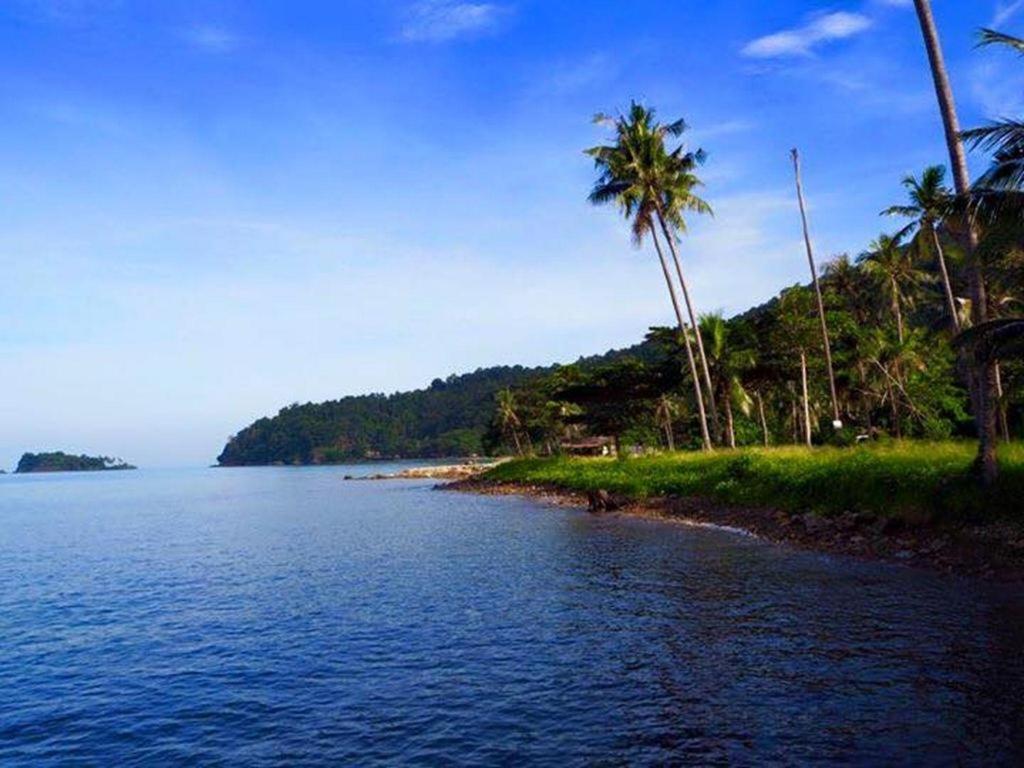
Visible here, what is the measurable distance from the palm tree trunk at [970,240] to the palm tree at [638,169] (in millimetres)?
23117

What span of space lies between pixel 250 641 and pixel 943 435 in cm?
4701

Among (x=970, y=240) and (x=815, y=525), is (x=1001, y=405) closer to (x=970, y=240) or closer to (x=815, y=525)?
(x=815, y=525)

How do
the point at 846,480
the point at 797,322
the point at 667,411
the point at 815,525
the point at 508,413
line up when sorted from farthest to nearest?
the point at 508,413 → the point at 667,411 → the point at 797,322 → the point at 846,480 → the point at 815,525

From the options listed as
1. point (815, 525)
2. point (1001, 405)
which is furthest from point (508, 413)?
point (815, 525)

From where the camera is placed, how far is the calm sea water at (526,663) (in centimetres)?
1027

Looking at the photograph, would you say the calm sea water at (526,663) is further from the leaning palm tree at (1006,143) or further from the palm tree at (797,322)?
the palm tree at (797,322)

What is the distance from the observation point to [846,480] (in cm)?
2894

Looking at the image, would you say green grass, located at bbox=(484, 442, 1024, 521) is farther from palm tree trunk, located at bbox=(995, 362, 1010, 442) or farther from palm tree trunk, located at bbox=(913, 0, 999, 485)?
palm tree trunk, located at bbox=(995, 362, 1010, 442)

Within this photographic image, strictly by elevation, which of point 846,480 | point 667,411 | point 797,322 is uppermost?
point 797,322

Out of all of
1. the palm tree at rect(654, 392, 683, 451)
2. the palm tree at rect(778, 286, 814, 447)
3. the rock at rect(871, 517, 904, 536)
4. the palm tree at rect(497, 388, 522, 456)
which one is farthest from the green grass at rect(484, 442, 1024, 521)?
the palm tree at rect(497, 388, 522, 456)

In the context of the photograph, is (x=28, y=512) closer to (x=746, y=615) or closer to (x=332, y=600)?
(x=332, y=600)

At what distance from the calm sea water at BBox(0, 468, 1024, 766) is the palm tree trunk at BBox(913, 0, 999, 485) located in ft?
17.7

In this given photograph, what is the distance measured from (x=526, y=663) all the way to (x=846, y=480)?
1938 centimetres

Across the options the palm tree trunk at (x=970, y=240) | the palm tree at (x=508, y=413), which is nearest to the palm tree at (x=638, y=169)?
the palm tree trunk at (x=970, y=240)
